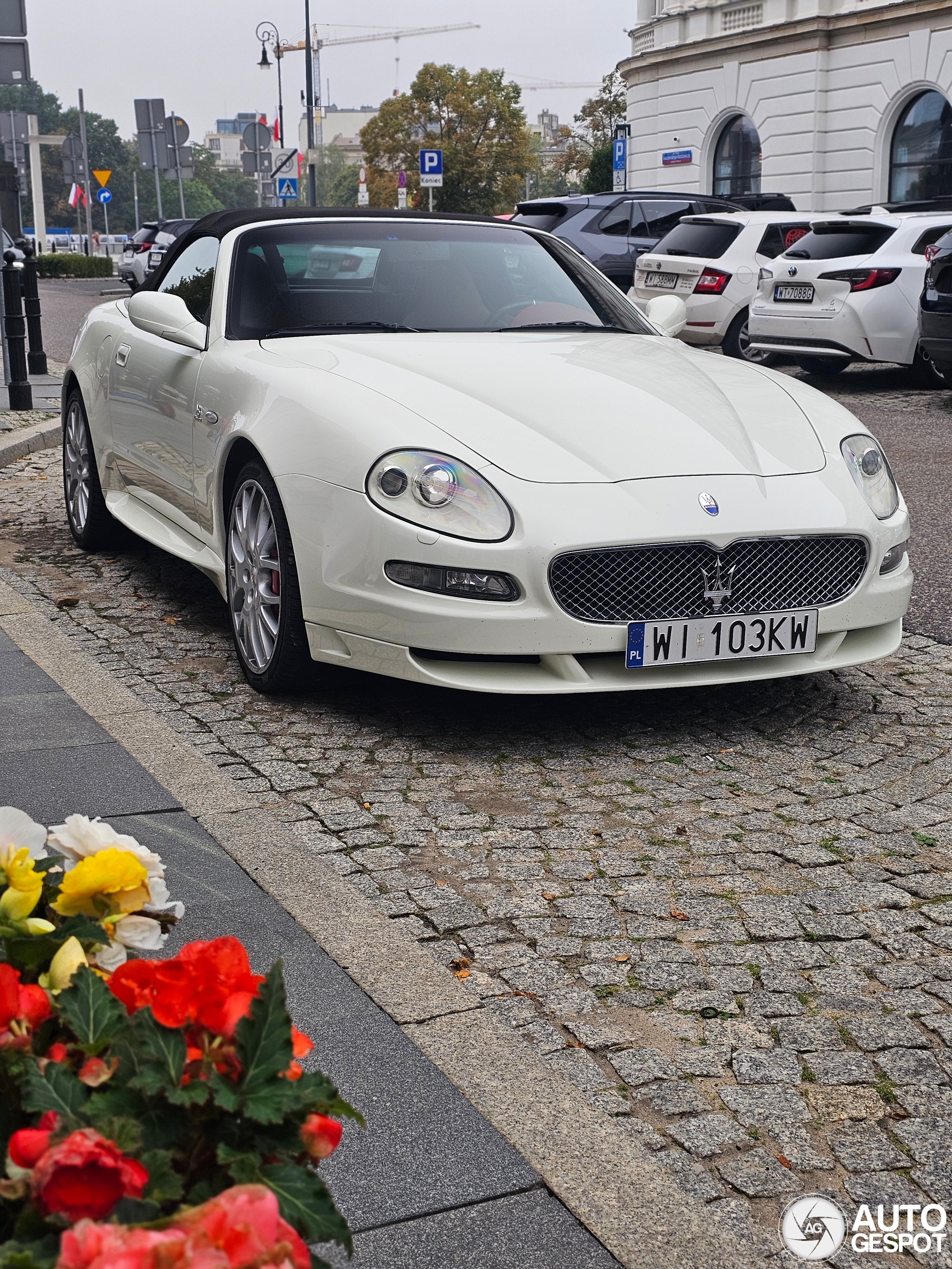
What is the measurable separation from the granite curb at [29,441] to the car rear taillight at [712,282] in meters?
7.30

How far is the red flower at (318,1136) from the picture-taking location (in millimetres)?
1193

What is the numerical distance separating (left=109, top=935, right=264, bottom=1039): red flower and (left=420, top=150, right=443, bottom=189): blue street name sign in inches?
1165

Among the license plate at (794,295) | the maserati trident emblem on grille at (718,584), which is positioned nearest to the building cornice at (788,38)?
the license plate at (794,295)

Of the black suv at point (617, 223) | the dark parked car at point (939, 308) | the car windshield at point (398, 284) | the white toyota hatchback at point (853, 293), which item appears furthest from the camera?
the black suv at point (617, 223)

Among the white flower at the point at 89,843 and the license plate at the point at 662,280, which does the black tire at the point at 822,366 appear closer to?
the license plate at the point at 662,280

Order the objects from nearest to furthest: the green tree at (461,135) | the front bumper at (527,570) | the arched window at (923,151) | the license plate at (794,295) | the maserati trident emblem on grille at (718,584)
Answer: the front bumper at (527,570) < the maserati trident emblem on grille at (718,584) < the license plate at (794,295) < the arched window at (923,151) < the green tree at (461,135)

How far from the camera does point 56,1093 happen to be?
1191 millimetres

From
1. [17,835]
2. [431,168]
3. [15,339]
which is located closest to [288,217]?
[17,835]

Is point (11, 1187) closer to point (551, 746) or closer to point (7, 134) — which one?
point (551, 746)

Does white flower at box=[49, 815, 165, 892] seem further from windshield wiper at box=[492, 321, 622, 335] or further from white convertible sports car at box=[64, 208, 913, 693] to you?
windshield wiper at box=[492, 321, 622, 335]

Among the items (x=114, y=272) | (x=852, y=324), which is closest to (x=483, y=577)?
(x=852, y=324)

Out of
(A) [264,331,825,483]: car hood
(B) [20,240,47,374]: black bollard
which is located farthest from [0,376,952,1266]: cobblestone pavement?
(B) [20,240,47,374]: black bollard

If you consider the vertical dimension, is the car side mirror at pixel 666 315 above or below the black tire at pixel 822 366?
above

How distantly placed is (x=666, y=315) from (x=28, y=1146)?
5629 mm
